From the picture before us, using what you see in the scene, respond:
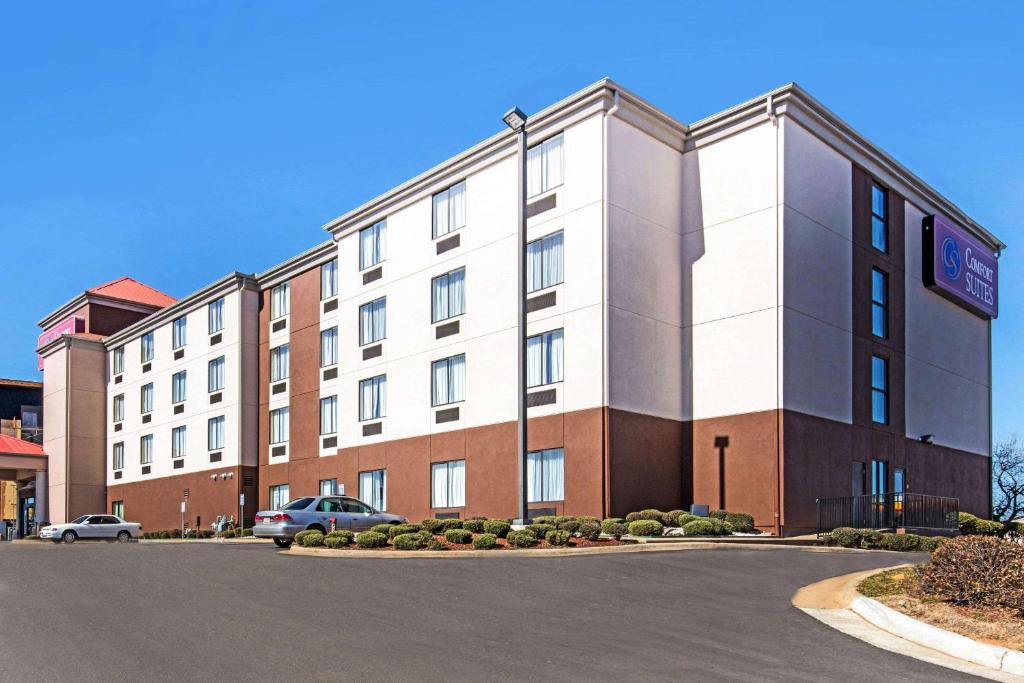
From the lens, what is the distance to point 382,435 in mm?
40594

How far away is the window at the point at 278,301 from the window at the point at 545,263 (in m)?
20.4

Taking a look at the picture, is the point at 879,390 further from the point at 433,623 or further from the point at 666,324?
the point at 433,623

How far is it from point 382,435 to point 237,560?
2000 centimetres

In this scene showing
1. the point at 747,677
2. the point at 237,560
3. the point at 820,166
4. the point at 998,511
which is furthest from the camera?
the point at 998,511

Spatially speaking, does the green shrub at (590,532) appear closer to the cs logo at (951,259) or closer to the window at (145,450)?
the cs logo at (951,259)

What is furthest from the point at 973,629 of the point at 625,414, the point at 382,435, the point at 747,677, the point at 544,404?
the point at 382,435

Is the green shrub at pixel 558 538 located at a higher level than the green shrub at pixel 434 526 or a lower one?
higher

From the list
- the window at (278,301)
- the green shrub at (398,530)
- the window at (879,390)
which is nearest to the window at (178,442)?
the window at (278,301)

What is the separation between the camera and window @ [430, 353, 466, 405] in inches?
1439

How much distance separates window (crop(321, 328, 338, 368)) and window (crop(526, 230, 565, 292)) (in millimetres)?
15081

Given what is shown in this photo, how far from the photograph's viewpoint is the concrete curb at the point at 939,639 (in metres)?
10.4

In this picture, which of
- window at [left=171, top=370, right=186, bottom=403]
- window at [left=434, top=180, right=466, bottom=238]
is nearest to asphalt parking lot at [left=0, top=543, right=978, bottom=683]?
window at [left=434, top=180, right=466, bottom=238]

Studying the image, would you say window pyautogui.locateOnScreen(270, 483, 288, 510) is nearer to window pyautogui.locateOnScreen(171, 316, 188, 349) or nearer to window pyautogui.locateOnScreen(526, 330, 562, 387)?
window pyautogui.locateOnScreen(171, 316, 188, 349)

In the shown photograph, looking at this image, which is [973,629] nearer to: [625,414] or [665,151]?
[625,414]
